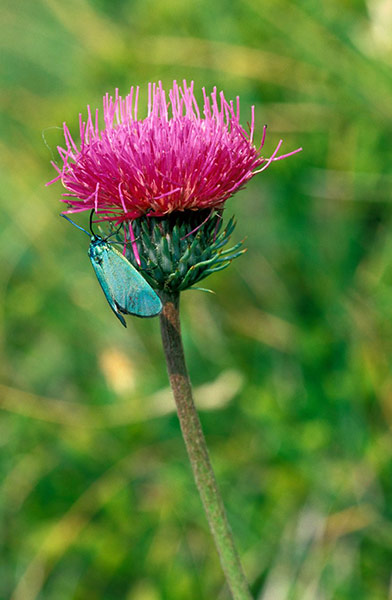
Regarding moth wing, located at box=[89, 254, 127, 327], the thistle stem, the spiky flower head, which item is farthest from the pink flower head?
the thistle stem

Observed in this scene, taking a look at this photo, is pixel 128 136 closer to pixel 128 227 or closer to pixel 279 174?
pixel 128 227

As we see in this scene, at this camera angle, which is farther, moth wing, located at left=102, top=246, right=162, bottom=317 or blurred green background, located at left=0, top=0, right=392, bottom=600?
blurred green background, located at left=0, top=0, right=392, bottom=600

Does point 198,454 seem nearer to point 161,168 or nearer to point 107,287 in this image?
point 107,287

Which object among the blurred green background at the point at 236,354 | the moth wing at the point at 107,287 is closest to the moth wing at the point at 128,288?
the moth wing at the point at 107,287

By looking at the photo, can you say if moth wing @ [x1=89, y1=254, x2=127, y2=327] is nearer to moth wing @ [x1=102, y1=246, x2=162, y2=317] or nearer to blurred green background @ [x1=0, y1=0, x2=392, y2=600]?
moth wing @ [x1=102, y1=246, x2=162, y2=317]

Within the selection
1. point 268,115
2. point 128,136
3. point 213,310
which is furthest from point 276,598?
point 268,115
